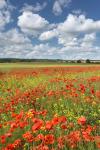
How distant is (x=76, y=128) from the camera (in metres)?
5.67

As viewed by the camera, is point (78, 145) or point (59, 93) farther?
point (59, 93)

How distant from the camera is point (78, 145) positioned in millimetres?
4766

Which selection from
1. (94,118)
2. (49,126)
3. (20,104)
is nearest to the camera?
(49,126)

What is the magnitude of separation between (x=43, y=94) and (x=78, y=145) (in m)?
5.07

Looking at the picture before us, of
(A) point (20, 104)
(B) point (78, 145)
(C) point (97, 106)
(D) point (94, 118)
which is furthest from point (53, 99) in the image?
(B) point (78, 145)

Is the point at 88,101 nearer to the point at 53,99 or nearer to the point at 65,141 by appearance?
the point at 53,99

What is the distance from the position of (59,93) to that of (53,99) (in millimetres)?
328

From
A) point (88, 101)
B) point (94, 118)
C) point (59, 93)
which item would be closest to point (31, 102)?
point (59, 93)

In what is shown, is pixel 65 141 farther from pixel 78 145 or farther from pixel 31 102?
pixel 31 102

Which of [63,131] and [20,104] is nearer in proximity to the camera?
[63,131]

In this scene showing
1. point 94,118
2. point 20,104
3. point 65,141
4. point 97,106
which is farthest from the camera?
point 20,104

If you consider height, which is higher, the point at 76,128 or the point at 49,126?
the point at 49,126

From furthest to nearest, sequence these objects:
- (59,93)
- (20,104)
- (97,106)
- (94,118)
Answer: (59,93), (20,104), (97,106), (94,118)

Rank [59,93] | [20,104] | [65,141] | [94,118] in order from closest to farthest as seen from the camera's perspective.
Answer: [65,141] < [94,118] < [20,104] < [59,93]
